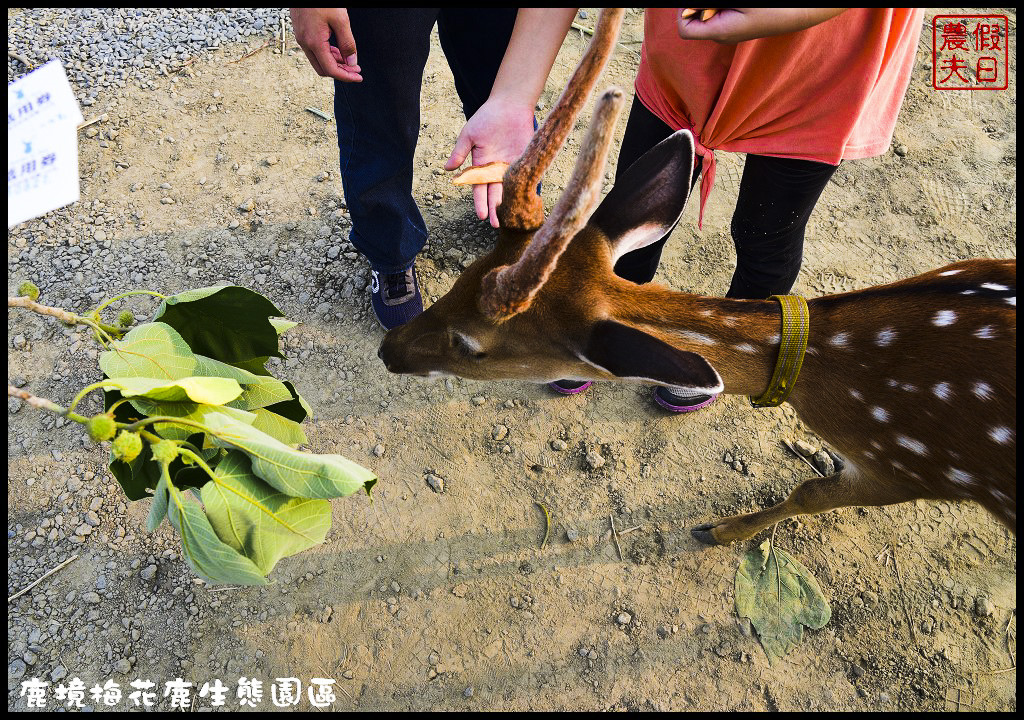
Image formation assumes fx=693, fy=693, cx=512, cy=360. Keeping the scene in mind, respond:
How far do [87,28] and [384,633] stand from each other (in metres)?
4.24

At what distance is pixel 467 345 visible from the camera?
2414mm

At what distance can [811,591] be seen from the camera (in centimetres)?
293

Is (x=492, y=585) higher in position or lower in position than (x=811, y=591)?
lower

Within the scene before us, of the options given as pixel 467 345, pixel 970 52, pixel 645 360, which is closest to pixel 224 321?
pixel 467 345

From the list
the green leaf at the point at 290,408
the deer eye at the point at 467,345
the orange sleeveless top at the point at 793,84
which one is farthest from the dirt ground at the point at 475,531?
the green leaf at the point at 290,408

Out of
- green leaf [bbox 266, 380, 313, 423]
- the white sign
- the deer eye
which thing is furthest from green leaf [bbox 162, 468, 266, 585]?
→ the deer eye

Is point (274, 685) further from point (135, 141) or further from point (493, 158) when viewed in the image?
point (135, 141)

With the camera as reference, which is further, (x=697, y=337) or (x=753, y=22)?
(x=697, y=337)

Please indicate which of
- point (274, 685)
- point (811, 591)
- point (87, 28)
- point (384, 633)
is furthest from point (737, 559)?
point (87, 28)

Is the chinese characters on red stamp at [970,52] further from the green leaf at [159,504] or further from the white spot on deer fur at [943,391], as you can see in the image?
the green leaf at [159,504]

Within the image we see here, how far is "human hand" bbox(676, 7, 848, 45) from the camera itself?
5.74 feet

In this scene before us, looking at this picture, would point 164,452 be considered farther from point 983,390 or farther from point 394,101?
point 983,390

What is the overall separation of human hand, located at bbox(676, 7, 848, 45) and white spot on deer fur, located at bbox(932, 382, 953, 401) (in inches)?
44.9

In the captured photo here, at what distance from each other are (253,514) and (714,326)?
151cm
